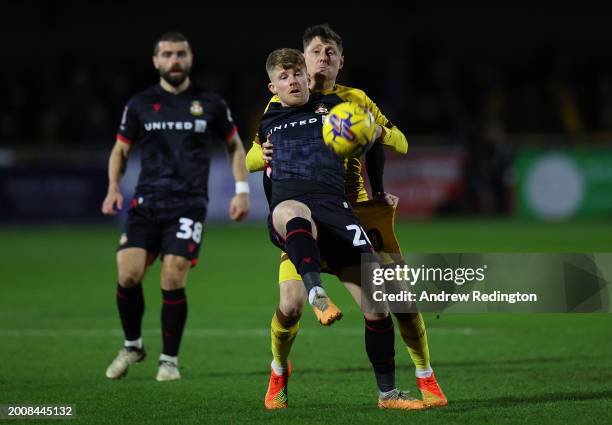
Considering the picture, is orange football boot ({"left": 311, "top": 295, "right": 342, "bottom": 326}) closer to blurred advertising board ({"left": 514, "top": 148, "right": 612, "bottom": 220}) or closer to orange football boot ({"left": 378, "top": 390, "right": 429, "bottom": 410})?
orange football boot ({"left": 378, "top": 390, "right": 429, "bottom": 410})

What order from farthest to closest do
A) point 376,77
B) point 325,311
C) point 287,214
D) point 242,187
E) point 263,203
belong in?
point 376,77 < point 263,203 < point 242,187 < point 287,214 < point 325,311

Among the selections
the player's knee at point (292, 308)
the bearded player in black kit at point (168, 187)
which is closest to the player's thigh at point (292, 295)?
the player's knee at point (292, 308)

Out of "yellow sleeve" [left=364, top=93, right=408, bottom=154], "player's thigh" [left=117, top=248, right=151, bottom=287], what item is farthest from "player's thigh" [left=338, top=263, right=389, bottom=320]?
"player's thigh" [left=117, top=248, right=151, bottom=287]

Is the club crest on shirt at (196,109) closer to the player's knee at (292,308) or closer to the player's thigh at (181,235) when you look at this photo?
the player's thigh at (181,235)

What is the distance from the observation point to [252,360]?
856cm

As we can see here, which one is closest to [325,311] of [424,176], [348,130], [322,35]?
[348,130]

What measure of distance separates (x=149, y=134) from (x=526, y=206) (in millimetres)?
16246

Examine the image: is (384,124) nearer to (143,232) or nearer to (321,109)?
(321,109)

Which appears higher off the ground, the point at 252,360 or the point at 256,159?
the point at 256,159

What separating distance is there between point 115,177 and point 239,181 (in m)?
0.92

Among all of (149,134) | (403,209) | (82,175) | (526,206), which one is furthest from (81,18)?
(149,134)

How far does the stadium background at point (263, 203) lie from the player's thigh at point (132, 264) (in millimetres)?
717

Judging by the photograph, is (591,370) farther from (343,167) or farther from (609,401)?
(343,167)

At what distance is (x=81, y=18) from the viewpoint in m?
28.8
